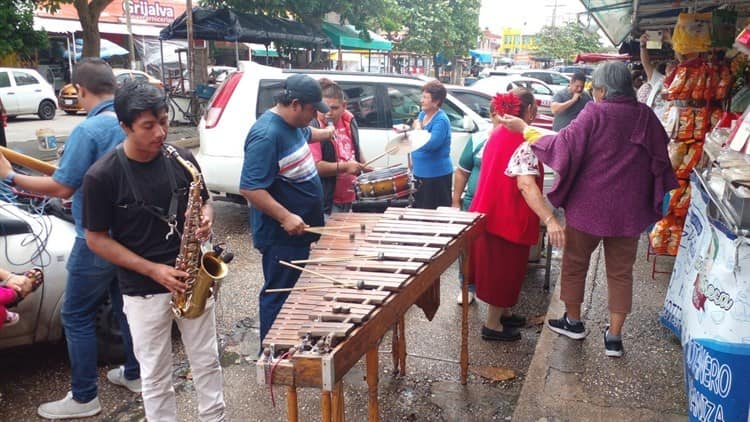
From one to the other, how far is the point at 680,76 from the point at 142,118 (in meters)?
4.03

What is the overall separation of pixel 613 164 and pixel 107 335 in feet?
11.1

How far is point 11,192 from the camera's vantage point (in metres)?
4.08

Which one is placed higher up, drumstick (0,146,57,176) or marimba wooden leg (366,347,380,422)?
drumstick (0,146,57,176)

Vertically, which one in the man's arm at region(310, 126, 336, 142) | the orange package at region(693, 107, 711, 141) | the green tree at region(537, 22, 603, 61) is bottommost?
the man's arm at region(310, 126, 336, 142)

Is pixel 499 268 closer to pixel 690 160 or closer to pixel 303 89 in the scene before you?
pixel 303 89

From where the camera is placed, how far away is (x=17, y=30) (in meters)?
12.2

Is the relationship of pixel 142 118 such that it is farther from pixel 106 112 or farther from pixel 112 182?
pixel 106 112

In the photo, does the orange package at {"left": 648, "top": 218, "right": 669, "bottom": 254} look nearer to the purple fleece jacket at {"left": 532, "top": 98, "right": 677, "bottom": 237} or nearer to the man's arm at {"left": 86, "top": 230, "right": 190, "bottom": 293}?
the purple fleece jacket at {"left": 532, "top": 98, "right": 677, "bottom": 237}

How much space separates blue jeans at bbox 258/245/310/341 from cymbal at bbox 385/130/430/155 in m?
1.30

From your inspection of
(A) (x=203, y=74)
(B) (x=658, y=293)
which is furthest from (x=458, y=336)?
(A) (x=203, y=74)

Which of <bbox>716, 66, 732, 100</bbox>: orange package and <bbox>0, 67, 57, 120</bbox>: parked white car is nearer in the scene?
<bbox>716, 66, 732, 100</bbox>: orange package

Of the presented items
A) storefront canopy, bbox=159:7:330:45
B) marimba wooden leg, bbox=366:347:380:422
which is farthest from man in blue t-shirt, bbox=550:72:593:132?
storefront canopy, bbox=159:7:330:45

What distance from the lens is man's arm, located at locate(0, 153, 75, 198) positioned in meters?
2.91

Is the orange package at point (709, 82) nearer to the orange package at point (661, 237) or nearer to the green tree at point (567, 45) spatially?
the orange package at point (661, 237)
